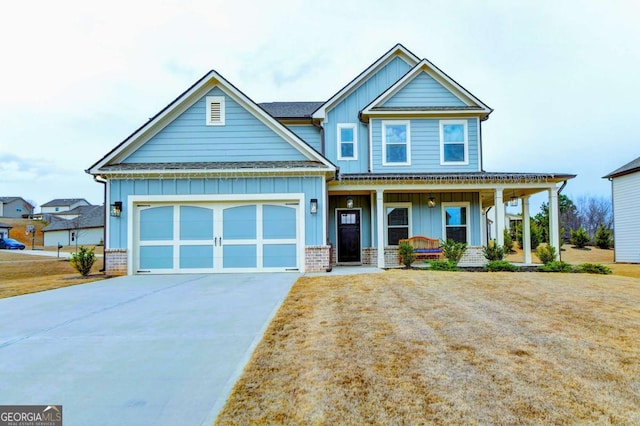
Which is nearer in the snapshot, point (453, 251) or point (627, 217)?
point (453, 251)

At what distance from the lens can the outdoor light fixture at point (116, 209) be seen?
426 inches

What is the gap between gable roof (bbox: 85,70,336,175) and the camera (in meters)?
11.1

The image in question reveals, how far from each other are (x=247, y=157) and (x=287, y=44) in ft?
33.9

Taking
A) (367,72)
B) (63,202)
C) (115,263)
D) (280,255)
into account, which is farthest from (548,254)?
(63,202)

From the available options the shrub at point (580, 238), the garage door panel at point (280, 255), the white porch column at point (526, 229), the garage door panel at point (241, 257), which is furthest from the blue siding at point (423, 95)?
the shrub at point (580, 238)

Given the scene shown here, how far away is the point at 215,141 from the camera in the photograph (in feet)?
37.6

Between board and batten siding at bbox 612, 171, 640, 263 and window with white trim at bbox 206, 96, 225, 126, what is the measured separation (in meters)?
17.3

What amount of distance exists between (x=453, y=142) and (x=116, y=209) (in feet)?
37.0

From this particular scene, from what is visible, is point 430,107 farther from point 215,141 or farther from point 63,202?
point 63,202

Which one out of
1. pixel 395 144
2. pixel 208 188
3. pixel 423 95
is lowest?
pixel 208 188

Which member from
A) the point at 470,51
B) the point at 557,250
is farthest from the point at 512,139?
the point at 557,250

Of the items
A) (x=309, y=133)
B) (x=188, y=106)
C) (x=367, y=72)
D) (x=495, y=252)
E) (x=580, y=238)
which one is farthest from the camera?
(x=580, y=238)

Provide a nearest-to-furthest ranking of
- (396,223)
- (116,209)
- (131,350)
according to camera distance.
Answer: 1. (131,350)
2. (116,209)
3. (396,223)

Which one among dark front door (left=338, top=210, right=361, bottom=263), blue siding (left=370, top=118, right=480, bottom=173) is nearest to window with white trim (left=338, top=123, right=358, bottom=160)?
blue siding (left=370, top=118, right=480, bottom=173)
